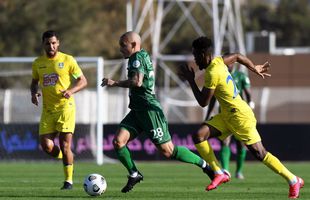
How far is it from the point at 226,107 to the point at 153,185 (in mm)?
2988

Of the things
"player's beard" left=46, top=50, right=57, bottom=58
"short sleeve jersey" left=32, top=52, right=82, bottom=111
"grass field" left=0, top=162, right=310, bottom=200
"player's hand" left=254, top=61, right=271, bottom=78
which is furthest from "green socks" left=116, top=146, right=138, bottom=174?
"player's hand" left=254, top=61, right=271, bottom=78

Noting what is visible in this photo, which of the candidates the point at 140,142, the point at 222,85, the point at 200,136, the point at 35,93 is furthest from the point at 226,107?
the point at 140,142

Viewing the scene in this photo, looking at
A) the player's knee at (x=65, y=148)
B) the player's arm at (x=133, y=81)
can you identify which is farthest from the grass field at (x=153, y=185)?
the player's arm at (x=133, y=81)

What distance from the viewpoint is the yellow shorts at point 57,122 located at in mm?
14469

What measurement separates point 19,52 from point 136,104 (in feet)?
128

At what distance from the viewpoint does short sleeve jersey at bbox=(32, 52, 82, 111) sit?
14.5 metres

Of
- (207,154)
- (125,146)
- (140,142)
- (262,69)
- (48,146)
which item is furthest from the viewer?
(140,142)

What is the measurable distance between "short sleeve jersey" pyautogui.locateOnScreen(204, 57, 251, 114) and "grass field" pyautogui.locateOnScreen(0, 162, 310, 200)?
126 cm

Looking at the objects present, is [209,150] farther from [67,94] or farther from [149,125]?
[67,94]

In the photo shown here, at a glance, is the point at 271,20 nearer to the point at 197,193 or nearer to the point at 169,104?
the point at 169,104

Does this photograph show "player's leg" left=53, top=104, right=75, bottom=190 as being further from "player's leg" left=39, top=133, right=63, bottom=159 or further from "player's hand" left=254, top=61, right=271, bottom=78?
"player's hand" left=254, top=61, right=271, bottom=78

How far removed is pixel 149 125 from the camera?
13.4 metres

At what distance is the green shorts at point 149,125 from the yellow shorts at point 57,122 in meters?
1.32

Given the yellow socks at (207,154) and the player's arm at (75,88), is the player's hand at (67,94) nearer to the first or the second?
the player's arm at (75,88)
